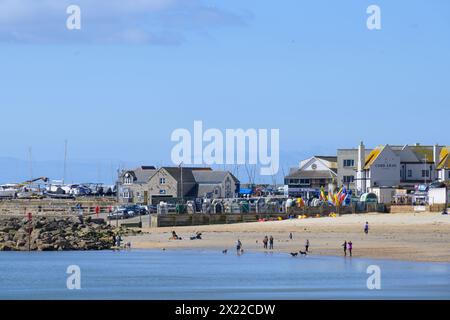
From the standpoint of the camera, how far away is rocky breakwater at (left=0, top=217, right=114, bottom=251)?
73.7m

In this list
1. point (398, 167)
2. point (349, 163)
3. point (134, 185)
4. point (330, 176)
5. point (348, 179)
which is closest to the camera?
point (398, 167)

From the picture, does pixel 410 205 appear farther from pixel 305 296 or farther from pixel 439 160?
pixel 305 296

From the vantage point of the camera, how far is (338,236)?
76188 mm

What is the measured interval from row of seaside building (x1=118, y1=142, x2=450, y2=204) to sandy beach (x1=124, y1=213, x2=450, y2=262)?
23.5 meters

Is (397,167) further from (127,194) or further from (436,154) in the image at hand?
(127,194)

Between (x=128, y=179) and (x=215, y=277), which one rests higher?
(x=128, y=179)

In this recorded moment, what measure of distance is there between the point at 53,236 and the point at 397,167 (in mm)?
50181

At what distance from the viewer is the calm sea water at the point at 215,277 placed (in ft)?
155

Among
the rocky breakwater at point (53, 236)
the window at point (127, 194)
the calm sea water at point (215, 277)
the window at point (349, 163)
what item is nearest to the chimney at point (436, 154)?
the window at point (349, 163)

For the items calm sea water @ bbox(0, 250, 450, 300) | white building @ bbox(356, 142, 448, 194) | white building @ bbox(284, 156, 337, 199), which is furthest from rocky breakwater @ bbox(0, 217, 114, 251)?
white building @ bbox(284, 156, 337, 199)

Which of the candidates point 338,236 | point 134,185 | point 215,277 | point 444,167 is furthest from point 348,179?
point 215,277

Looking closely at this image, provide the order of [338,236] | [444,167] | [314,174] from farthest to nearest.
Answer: [314,174] → [444,167] → [338,236]

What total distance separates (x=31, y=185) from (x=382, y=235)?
4027 inches
